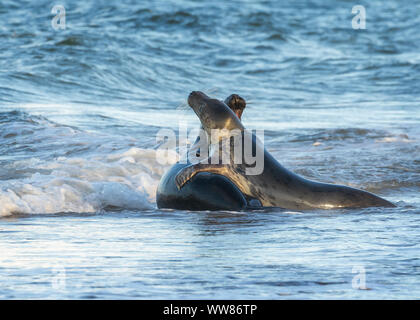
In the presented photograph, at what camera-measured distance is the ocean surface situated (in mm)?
3723

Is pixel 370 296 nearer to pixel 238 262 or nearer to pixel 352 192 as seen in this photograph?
pixel 238 262

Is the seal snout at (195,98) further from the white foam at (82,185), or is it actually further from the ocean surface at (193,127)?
the white foam at (82,185)

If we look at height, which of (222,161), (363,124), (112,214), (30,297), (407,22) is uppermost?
(407,22)

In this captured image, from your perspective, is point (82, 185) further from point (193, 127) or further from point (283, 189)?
point (193, 127)

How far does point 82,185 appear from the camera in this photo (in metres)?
6.54

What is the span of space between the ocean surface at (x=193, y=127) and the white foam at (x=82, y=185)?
0.02m

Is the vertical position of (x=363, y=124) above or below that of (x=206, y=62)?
below

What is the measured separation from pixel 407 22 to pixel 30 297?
25123 millimetres

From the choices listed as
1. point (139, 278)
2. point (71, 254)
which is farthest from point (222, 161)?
point (139, 278)

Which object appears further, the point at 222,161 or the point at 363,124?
the point at 363,124

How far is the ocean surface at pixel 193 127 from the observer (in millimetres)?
3723

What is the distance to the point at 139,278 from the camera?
11.8 feet

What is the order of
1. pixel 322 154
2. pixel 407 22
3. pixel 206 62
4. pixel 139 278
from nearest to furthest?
pixel 139 278 → pixel 322 154 → pixel 206 62 → pixel 407 22

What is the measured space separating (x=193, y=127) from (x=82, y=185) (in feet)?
17.7
